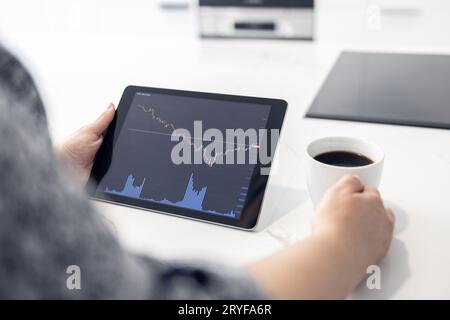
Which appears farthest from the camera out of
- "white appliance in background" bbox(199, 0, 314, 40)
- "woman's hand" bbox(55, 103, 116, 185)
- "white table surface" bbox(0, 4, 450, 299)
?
"white appliance in background" bbox(199, 0, 314, 40)

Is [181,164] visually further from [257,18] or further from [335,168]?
[257,18]

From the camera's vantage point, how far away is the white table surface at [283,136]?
68 centimetres

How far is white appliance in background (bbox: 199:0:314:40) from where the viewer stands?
158cm

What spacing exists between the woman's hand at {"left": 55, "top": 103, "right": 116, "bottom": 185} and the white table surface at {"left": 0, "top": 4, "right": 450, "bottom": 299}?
0.09 m

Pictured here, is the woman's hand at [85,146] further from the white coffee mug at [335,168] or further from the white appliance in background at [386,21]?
the white appliance in background at [386,21]

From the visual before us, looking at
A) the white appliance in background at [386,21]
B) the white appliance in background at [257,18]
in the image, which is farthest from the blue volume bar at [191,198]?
the white appliance in background at [386,21]

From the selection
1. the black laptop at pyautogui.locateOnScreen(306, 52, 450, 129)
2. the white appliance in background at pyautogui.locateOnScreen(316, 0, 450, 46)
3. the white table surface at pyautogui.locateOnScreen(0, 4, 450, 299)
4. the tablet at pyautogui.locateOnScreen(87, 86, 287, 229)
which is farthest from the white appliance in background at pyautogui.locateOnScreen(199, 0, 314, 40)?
the tablet at pyautogui.locateOnScreen(87, 86, 287, 229)

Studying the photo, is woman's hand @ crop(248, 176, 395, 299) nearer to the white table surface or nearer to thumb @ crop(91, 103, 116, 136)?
the white table surface

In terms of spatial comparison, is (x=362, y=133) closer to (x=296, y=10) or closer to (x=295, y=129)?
(x=295, y=129)

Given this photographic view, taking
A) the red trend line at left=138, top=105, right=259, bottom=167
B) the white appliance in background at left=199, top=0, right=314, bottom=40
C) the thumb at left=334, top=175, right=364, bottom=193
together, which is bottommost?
the thumb at left=334, top=175, right=364, bottom=193

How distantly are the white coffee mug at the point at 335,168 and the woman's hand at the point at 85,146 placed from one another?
334 millimetres

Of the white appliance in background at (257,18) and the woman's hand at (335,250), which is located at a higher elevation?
the white appliance in background at (257,18)

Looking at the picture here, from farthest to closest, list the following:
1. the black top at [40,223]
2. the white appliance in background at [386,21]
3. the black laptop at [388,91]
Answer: the white appliance in background at [386,21] → the black laptop at [388,91] → the black top at [40,223]

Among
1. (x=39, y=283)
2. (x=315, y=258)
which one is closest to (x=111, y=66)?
(x=315, y=258)
